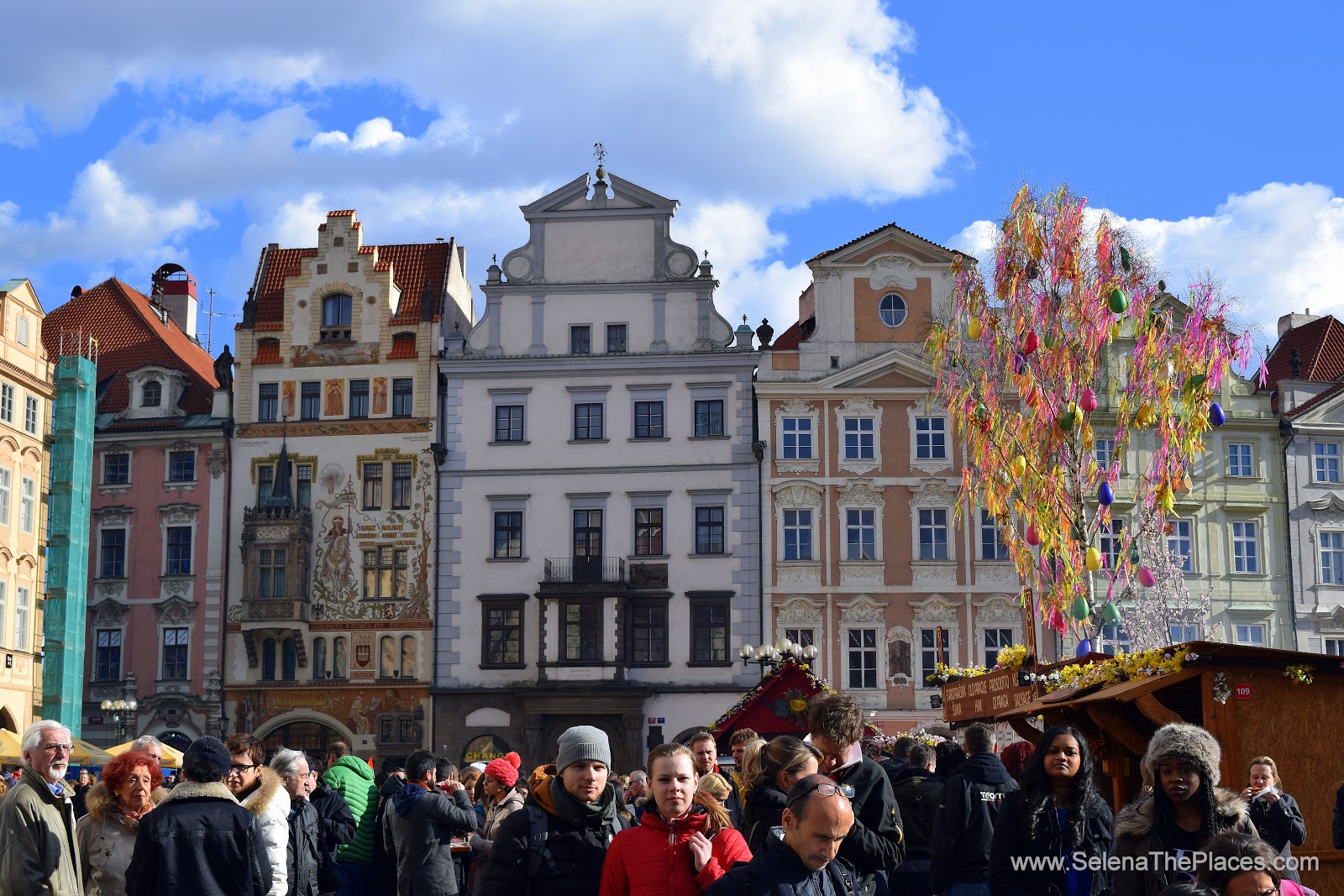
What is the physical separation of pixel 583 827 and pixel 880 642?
3316 cm

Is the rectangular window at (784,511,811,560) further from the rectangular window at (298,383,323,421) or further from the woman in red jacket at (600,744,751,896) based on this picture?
the woman in red jacket at (600,744,751,896)

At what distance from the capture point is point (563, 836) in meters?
6.68

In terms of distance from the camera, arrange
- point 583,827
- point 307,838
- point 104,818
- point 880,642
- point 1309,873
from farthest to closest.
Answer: point 880,642 → point 1309,873 → point 307,838 → point 104,818 → point 583,827

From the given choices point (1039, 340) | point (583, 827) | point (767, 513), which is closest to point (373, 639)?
point (767, 513)

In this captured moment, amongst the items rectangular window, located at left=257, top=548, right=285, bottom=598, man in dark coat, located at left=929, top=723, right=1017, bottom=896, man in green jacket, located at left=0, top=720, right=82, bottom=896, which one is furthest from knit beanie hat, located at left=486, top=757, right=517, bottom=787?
rectangular window, located at left=257, top=548, right=285, bottom=598

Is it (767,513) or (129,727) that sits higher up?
(767,513)

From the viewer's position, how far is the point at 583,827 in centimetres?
671

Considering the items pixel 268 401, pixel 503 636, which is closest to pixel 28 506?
pixel 268 401

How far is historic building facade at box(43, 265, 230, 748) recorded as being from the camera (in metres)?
40.7

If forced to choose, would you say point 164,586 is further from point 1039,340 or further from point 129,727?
point 1039,340

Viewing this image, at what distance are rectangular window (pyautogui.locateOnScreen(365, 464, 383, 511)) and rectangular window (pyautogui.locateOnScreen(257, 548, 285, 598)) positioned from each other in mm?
2391

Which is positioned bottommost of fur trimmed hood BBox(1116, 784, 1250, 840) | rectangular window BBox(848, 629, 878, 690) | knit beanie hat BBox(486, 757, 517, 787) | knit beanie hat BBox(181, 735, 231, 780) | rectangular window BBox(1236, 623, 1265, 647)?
knit beanie hat BBox(486, 757, 517, 787)

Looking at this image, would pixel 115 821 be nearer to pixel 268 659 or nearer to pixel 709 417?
pixel 709 417

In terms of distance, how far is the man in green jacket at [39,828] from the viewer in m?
7.94
